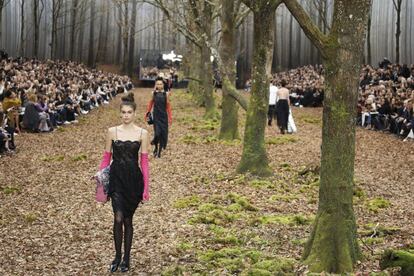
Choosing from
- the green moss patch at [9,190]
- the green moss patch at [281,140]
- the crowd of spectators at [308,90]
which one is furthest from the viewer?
the crowd of spectators at [308,90]

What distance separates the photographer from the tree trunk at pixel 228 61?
781 inches

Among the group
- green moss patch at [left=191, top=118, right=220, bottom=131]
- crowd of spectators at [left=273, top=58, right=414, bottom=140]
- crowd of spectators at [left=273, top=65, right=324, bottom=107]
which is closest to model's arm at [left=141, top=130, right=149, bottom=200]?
crowd of spectators at [left=273, top=58, right=414, bottom=140]

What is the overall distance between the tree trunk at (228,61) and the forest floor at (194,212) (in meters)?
A: 1.24

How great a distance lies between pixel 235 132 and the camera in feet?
68.7

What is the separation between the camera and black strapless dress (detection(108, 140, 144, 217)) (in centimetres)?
777

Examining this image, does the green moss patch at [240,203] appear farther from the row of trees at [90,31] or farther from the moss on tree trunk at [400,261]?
the row of trees at [90,31]

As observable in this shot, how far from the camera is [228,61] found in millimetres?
20500

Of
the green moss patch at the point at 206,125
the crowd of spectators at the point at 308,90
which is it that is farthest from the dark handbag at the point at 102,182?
the crowd of spectators at the point at 308,90

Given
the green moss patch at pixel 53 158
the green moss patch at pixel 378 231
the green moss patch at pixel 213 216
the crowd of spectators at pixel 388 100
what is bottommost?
the green moss patch at pixel 213 216

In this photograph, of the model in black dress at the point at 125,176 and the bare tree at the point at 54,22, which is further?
the bare tree at the point at 54,22

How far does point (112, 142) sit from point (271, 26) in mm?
6641

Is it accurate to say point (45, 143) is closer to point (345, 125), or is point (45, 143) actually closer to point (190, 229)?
point (190, 229)

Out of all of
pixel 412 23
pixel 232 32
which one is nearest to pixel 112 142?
pixel 232 32

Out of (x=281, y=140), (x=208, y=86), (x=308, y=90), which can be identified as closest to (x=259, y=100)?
(x=281, y=140)
